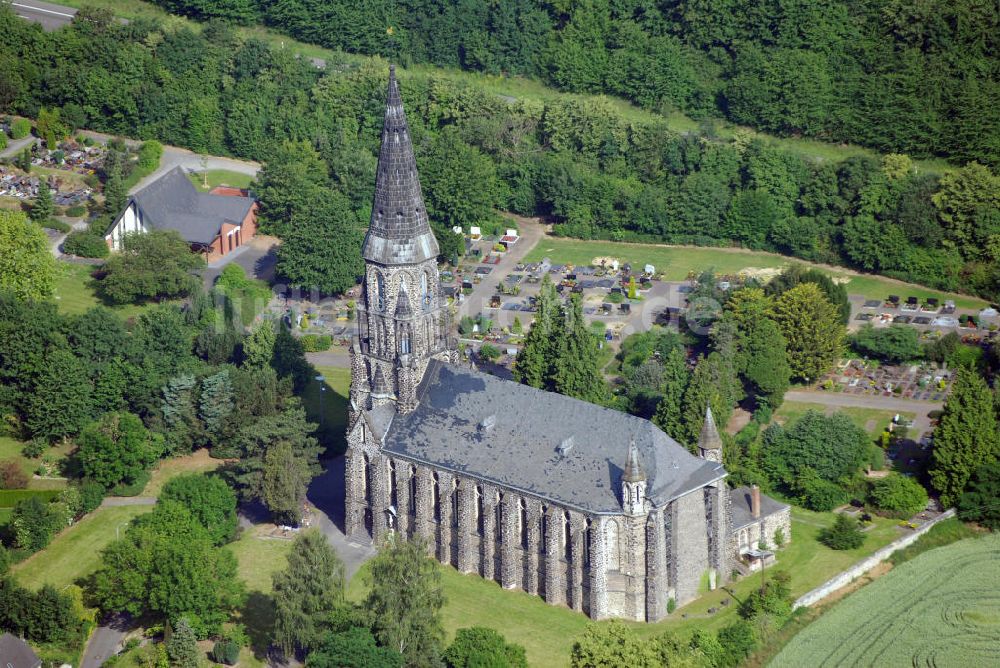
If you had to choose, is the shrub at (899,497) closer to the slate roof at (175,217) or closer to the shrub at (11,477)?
the shrub at (11,477)

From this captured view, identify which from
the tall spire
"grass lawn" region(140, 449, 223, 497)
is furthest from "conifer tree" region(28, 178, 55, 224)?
the tall spire

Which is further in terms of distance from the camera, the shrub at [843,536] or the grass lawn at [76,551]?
the shrub at [843,536]

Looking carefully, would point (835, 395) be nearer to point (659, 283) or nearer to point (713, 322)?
point (713, 322)

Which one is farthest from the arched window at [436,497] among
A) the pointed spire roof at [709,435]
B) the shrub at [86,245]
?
the shrub at [86,245]

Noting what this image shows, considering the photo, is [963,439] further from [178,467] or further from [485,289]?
[178,467]

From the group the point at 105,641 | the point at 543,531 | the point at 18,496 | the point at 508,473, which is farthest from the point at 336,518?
the point at 18,496

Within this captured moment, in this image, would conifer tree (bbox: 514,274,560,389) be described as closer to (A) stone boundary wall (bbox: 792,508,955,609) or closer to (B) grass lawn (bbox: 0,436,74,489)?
(A) stone boundary wall (bbox: 792,508,955,609)

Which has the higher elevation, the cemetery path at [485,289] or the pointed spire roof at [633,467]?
the pointed spire roof at [633,467]
